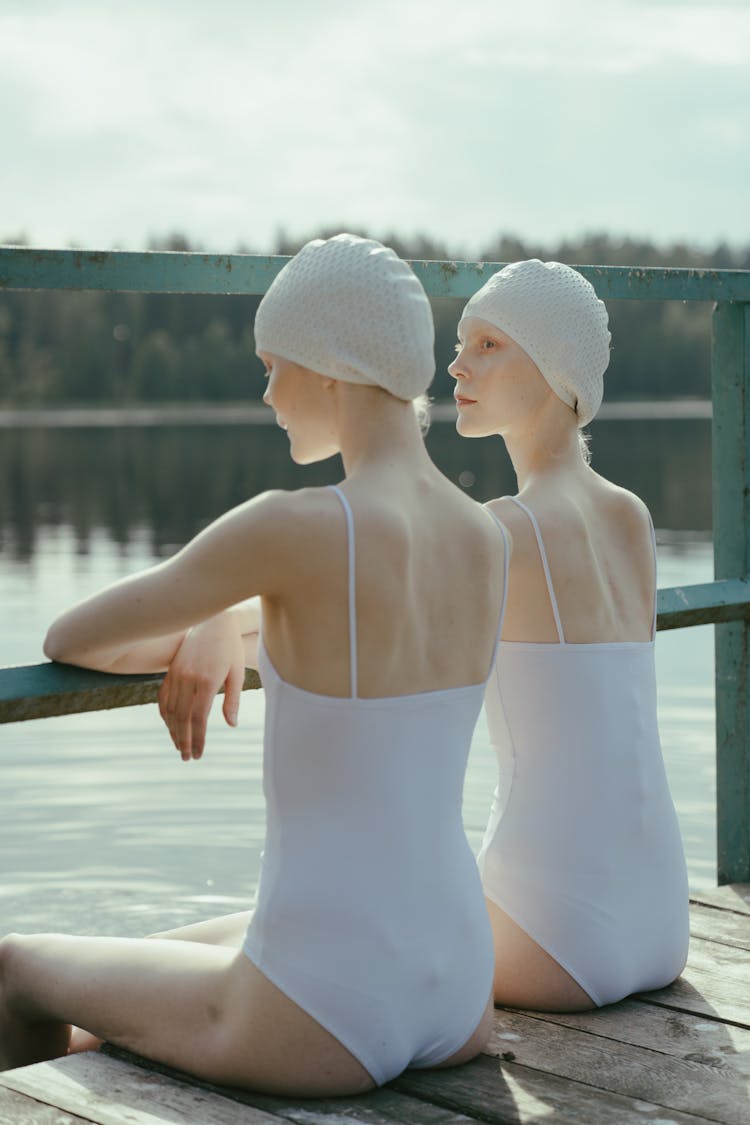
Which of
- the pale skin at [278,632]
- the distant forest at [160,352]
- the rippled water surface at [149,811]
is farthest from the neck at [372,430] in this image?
the distant forest at [160,352]

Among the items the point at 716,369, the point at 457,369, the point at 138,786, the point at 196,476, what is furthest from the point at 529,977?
the point at 196,476

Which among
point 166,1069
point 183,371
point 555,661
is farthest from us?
point 183,371

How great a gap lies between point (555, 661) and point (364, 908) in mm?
583

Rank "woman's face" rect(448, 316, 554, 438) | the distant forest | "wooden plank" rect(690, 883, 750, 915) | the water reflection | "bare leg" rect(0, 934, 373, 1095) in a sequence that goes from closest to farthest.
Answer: "bare leg" rect(0, 934, 373, 1095) < "woman's face" rect(448, 316, 554, 438) < "wooden plank" rect(690, 883, 750, 915) < the water reflection < the distant forest

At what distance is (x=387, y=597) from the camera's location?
2.27 m

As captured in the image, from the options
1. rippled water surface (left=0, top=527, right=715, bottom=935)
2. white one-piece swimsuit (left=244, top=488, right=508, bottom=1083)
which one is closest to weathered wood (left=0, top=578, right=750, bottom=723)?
white one-piece swimsuit (left=244, top=488, right=508, bottom=1083)

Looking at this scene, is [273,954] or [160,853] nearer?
[273,954]

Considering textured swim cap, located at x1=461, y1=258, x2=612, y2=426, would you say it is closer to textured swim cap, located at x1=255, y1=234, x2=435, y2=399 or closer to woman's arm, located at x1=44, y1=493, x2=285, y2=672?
textured swim cap, located at x1=255, y1=234, x2=435, y2=399

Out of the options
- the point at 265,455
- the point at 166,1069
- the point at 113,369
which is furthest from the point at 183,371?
the point at 166,1069

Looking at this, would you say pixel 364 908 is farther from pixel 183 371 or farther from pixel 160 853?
pixel 183 371

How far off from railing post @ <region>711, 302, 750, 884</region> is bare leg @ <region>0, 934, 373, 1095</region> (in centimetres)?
151

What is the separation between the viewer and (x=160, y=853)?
6.43 meters

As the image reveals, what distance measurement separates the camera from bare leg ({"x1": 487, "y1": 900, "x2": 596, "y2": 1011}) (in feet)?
9.12

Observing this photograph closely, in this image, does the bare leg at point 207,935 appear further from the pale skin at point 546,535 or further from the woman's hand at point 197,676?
the woman's hand at point 197,676
